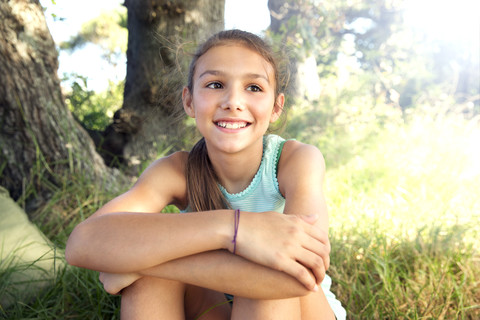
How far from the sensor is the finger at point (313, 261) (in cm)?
110

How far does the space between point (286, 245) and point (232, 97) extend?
0.59m

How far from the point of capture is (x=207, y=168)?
1668 millimetres

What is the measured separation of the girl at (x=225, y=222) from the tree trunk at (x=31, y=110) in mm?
1262

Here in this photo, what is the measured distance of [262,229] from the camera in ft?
3.73

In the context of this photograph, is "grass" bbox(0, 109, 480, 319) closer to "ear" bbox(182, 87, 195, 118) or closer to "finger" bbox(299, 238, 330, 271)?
"finger" bbox(299, 238, 330, 271)

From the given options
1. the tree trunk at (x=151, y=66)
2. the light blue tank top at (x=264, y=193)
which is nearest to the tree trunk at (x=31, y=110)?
the tree trunk at (x=151, y=66)

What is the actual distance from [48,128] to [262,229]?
6.42 feet

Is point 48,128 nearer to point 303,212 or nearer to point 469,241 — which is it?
point 303,212

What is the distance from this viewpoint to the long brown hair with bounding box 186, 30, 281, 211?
1562 millimetres

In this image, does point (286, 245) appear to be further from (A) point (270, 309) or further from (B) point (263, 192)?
(B) point (263, 192)

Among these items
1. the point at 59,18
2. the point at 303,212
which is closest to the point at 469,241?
the point at 303,212

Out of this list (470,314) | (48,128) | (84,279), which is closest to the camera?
(470,314)

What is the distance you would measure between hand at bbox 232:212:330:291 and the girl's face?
42 cm

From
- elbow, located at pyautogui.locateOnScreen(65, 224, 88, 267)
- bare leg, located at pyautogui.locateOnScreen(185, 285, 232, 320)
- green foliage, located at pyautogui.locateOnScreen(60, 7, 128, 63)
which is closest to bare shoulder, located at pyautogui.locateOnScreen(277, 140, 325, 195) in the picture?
bare leg, located at pyautogui.locateOnScreen(185, 285, 232, 320)
